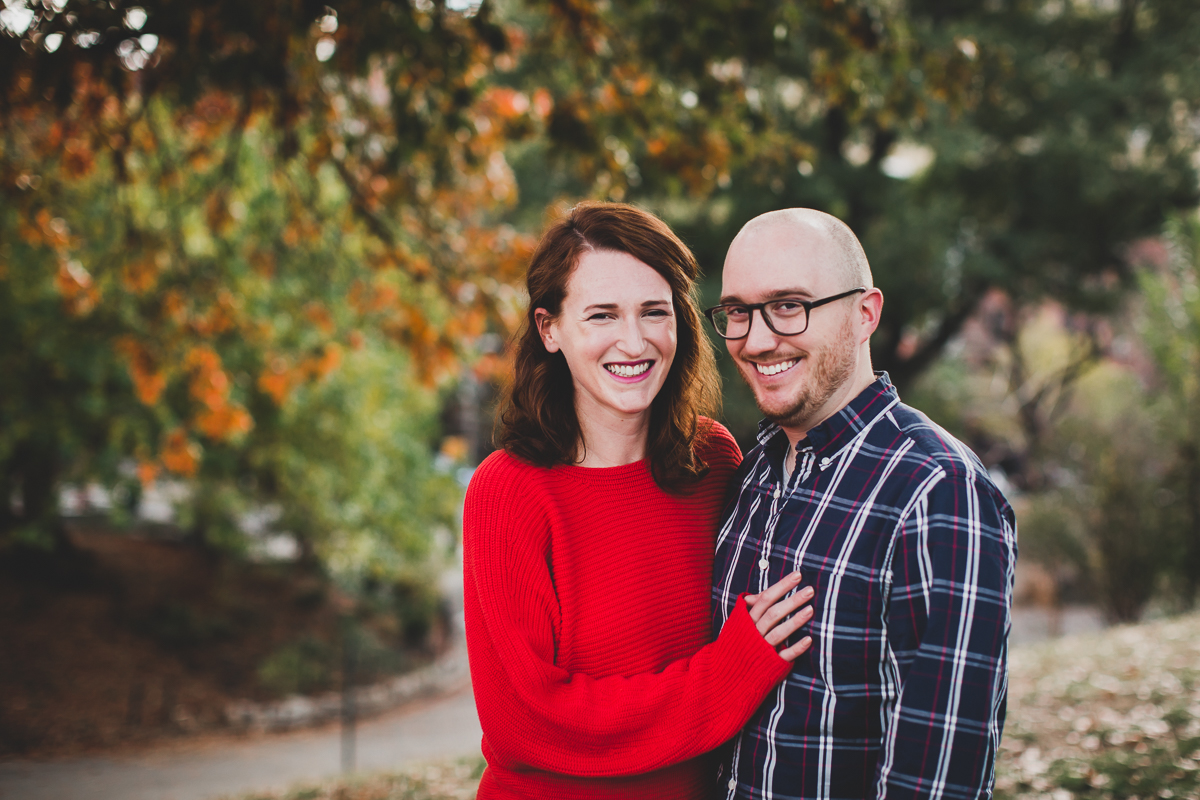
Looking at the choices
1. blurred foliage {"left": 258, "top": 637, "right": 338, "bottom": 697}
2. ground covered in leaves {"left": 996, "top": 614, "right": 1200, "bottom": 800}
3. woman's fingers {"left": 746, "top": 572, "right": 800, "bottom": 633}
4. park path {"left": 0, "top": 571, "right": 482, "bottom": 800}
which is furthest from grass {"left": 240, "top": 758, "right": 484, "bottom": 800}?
blurred foliage {"left": 258, "top": 637, "right": 338, "bottom": 697}

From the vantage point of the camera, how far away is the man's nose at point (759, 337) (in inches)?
81.7

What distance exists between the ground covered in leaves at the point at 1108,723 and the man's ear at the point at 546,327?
342 centimetres

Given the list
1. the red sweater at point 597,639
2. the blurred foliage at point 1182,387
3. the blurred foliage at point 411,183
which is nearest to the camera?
the red sweater at point 597,639

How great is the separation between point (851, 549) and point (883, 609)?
14 centimetres

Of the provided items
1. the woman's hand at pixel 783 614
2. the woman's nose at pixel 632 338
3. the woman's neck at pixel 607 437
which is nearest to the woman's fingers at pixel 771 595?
the woman's hand at pixel 783 614

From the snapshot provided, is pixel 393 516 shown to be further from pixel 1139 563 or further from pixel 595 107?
pixel 1139 563

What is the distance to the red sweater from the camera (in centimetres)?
201

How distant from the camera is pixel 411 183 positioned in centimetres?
591

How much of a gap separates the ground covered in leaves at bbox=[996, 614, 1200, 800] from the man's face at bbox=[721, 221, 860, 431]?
10.3 feet

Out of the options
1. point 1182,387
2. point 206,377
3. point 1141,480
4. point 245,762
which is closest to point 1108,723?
point 206,377

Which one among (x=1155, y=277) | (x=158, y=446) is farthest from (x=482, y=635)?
(x=1155, y=277)

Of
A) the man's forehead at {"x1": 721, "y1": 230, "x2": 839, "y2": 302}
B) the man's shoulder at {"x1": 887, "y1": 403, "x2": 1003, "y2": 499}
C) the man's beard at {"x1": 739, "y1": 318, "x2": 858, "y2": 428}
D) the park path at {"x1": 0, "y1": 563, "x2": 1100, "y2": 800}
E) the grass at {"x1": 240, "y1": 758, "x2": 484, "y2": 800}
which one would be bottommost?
the park path at {"x1": 0, "y1": 563, "x2": 1100, "y2": 800}

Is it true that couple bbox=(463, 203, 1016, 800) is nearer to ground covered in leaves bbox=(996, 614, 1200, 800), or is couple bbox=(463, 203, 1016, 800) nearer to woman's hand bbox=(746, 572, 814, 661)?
woman's hand bbox=(746, 572, 814, 661)

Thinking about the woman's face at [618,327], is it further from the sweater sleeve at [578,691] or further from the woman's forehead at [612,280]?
the sweater sleeve at [578,691]
